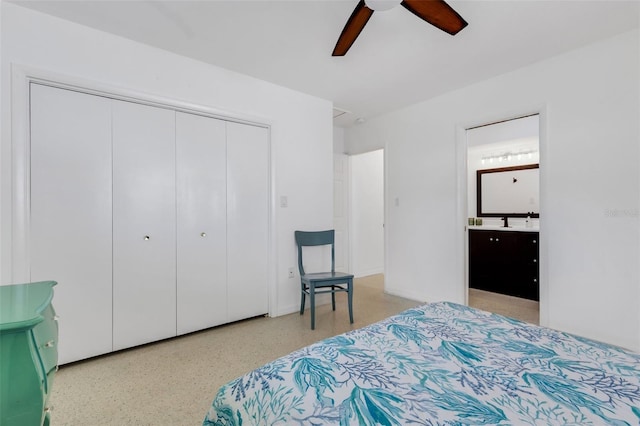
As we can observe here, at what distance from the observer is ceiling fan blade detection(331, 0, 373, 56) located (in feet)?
5.23

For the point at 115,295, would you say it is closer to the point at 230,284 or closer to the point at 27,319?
the point at 230,284

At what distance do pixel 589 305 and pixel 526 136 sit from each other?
7.92 feet

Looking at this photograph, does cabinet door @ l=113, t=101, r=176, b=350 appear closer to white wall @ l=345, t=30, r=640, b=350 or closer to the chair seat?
the chair seat

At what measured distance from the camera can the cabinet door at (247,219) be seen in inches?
113

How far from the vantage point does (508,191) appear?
14.1 ft

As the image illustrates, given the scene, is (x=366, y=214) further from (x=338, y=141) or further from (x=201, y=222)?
(x=201, y=222)

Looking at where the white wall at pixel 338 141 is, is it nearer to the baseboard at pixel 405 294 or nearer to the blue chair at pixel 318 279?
the blue chair at pixel 318 279

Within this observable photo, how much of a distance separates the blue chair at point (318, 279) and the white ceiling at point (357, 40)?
1.64 metres

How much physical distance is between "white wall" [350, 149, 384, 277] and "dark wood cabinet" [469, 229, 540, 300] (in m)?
1.50

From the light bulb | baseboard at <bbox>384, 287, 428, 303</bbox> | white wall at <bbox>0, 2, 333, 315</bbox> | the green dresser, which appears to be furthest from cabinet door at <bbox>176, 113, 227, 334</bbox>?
baseboard at <bbox>384, 287, 428, 303</bbox>

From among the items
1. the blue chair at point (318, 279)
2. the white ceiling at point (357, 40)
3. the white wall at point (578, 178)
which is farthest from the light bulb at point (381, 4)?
the blue chair at point (318, 279)

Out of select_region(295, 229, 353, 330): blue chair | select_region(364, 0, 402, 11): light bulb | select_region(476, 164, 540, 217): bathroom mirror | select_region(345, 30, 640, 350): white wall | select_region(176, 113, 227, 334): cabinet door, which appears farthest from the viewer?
select_region(476, 164, 540, 217): bathroom mirror

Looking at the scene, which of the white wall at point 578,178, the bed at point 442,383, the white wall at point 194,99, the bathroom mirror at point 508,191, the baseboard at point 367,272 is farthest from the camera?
the baseboard at point 367,272

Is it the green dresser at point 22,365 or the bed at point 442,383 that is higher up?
the green dresser at point 22,365
